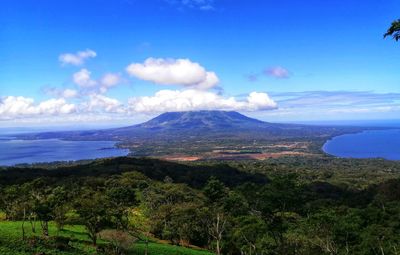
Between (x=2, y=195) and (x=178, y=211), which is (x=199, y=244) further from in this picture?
(x=2, y=195)

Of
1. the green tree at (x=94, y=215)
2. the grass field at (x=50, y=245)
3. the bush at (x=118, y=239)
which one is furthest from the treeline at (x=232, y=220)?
the grass field at (x=50, y=245)

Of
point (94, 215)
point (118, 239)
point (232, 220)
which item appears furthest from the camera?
point (232, 220)

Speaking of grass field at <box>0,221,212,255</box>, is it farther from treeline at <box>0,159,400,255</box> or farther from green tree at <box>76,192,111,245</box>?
green tree at <box>76,192,111,245</box>

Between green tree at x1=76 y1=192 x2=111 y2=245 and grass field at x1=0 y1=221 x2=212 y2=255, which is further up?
green tree at x1=76 y1=192 x2=111 y2=245

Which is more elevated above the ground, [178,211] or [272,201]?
[272,201]

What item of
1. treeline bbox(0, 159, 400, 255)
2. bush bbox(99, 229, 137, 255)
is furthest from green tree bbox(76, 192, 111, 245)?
bush bbox(99, 229, 137, 255)

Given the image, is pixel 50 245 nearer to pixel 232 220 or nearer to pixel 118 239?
pixel 118 239

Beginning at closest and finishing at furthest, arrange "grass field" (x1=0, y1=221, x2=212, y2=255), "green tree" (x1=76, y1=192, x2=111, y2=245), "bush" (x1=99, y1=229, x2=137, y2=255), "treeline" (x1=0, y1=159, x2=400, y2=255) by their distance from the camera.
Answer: "grass field" (x1=0, y1=221, x2=212, y2=255) < "treeline" (x1=0, y1=159, x2=400, y2=255) < "bush" (x1=99, y1=229, x2=137, y2=255) < "green tree" (x1=76, y1=192, x2=111, y2=245)

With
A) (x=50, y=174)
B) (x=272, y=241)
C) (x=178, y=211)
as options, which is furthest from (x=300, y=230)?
(x=50, y=174)

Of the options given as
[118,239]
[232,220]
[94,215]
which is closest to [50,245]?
[94,215]
